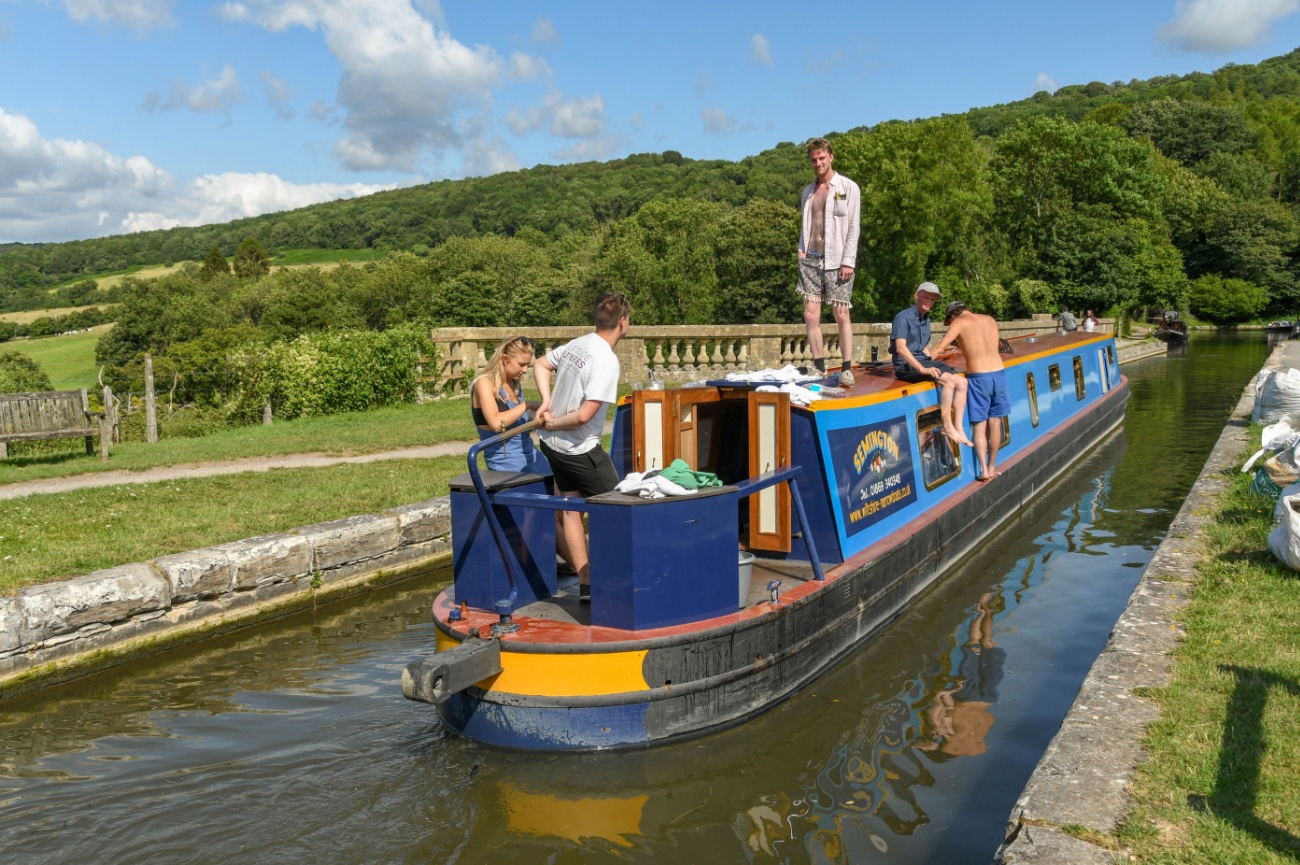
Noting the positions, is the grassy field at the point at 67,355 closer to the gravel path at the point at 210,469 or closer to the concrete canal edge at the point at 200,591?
the gravel path at the point at 210,469

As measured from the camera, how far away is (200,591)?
6.75m

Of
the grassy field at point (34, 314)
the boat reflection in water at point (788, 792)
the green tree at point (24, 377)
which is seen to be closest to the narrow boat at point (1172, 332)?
the boat reflection in water at point (788, 792)

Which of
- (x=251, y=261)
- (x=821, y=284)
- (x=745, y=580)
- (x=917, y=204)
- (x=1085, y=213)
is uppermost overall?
(x=251, y=261)

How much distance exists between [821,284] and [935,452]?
2040 millimetres

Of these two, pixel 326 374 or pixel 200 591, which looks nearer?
pixel 200 591

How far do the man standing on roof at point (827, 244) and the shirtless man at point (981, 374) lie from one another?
971mm

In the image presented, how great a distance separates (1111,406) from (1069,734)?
42.2 feet

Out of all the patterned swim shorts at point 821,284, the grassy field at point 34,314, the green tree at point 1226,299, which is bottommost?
the patterned swim shorts at point 821,284

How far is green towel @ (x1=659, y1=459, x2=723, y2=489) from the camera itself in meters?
5.26

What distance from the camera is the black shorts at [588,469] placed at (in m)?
5.40

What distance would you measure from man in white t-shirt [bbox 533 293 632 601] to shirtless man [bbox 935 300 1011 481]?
454cm

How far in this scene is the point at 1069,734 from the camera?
3928 millimetres

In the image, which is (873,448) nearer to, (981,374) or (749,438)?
(749,438)

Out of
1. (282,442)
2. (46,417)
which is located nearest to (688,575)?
(282,442)
